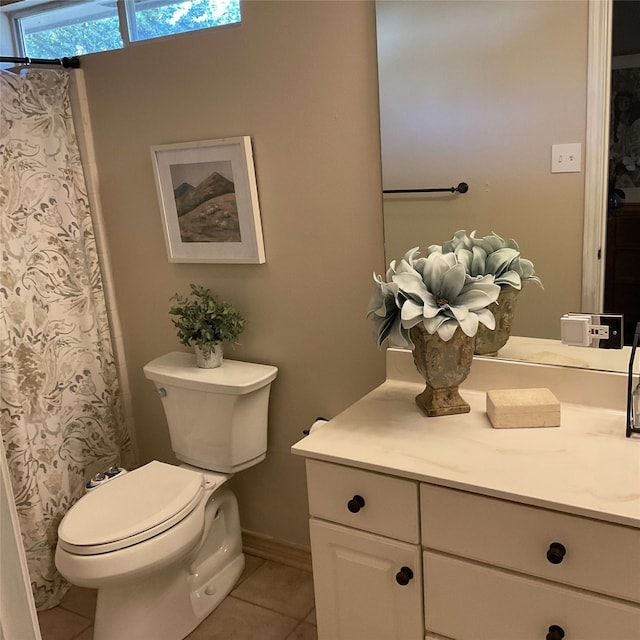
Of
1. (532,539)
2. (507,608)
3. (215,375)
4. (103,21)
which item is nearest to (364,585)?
(507,608)

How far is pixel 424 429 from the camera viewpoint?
1.52 meters

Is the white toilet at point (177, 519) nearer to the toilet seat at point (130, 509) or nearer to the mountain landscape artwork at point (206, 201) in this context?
the toilet seat at point (130, 509)

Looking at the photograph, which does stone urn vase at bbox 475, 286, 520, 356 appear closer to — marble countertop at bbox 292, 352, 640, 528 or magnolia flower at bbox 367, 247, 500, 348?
marble countertop at bbox 292, 352, 640, 528

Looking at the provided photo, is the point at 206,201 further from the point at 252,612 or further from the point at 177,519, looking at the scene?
the point at 252,612

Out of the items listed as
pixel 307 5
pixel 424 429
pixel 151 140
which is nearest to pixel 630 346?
pixel 424 429

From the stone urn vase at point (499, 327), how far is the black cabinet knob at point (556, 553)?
60 centimetres

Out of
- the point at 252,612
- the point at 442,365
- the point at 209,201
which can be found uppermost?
the point at 209,201

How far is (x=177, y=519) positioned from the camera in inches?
74.3

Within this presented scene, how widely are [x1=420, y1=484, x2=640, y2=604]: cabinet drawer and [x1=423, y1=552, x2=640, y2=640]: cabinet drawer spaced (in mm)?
25

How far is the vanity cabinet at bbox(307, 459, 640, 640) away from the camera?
1.18 metres

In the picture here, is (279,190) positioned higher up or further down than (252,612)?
higher up

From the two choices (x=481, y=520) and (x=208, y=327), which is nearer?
(x=481, y=520)

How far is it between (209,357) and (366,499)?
3.04ft

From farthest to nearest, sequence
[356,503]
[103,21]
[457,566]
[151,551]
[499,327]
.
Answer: [103,21]
[151,551]
[499,327]
[356,503]
[457,566]
